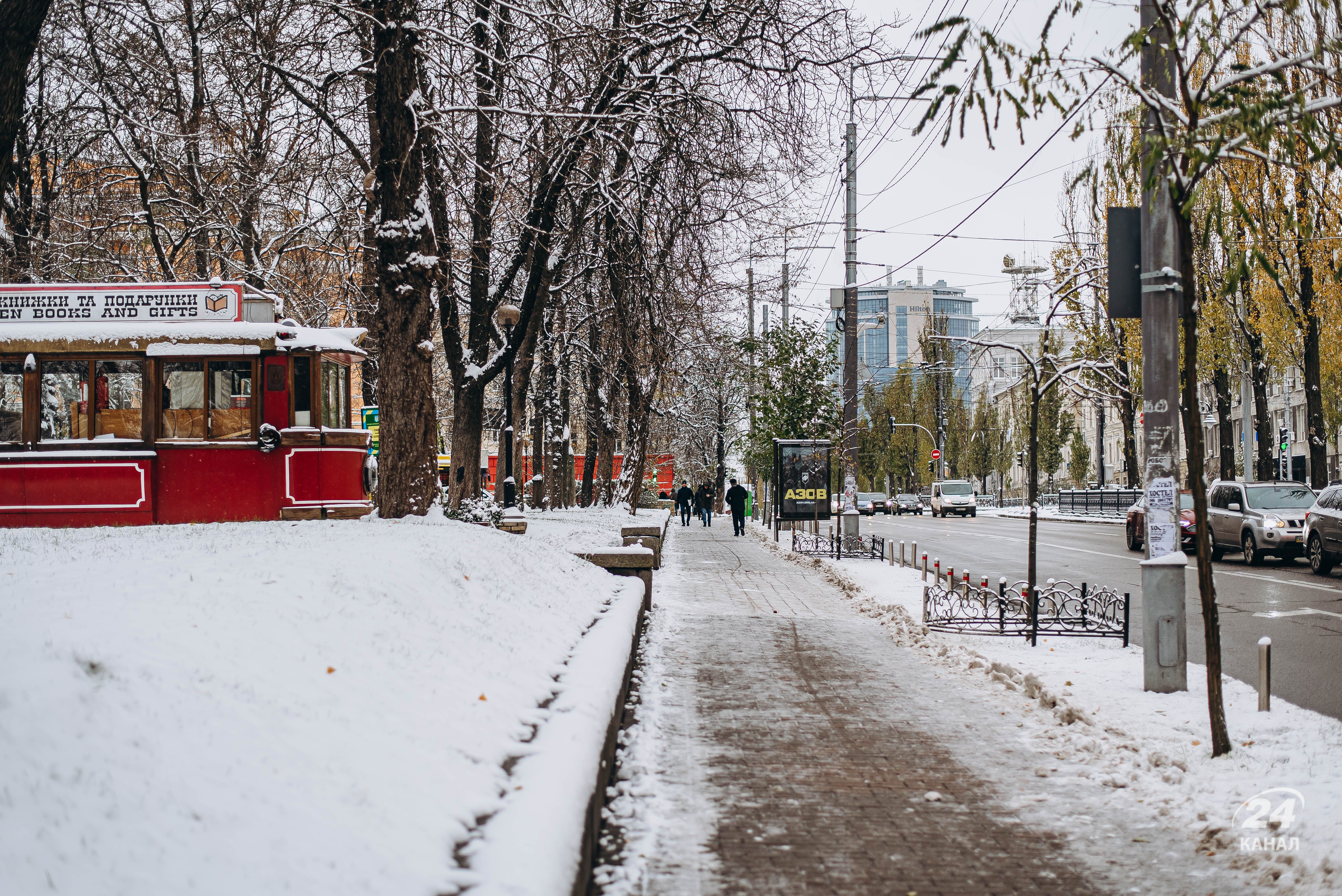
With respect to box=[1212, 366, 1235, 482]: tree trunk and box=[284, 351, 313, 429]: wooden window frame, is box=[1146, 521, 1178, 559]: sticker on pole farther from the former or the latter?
box=[1212, 366, 1235, 482]: tree trunk

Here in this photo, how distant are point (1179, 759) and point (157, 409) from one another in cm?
1335

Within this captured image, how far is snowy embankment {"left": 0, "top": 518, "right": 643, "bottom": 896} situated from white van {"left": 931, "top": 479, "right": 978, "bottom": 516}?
56.3 meters

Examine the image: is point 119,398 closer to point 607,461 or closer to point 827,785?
point 827,785

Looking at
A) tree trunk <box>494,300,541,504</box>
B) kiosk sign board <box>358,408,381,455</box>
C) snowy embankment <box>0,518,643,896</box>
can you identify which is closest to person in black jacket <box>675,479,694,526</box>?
kiosk sign board <box>358,408,381,455</box>

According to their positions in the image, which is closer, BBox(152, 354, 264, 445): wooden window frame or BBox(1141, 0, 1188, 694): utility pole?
BBox(1141, 0, 1188, 694): utility pole

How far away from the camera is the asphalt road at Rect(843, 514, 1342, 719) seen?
31.9 ft

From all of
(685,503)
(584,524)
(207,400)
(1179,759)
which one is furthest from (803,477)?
(685,503)

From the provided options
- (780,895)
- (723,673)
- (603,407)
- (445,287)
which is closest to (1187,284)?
(780,895)

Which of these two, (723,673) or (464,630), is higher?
(464,630)

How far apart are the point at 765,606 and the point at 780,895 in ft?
34.0

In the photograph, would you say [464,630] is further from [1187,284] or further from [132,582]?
[1187,284]

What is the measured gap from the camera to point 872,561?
21719 mm

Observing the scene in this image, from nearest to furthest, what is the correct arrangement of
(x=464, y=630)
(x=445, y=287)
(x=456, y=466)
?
(x=464, y=630) < (x=445, y=287) < (x=456, y=466)

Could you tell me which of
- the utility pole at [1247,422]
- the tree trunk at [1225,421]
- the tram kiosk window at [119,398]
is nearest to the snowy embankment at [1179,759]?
the tram kiosk window at [119,398]
